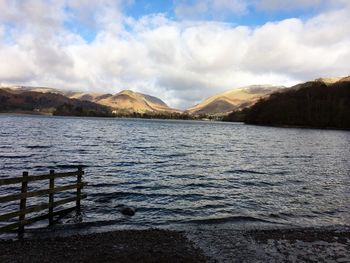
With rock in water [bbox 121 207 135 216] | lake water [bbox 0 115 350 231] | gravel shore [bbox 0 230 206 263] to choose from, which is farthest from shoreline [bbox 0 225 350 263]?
rock in water [bbox 121 207 135 216]

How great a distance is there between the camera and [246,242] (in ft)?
56.3

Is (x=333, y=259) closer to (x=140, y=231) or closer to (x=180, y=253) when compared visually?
(x=180, y=253)

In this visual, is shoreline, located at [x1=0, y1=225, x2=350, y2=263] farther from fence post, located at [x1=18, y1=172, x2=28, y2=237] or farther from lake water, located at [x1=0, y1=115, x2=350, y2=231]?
lake water, located at [x1=0, y1=115, x2=350, y2=231]

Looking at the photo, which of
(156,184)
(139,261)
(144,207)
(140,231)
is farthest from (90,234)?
(156,184)

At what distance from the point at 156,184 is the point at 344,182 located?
19796 mm

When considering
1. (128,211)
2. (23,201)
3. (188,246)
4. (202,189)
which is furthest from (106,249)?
(202,189)

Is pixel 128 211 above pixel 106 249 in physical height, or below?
below

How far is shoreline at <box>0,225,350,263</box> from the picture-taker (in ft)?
46.4

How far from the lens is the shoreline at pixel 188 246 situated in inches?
557

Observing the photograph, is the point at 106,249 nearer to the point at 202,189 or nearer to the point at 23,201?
the point at 23,201

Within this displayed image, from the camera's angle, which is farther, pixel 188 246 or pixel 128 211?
pixel 128 211

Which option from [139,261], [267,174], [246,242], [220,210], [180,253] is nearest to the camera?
[139,261]

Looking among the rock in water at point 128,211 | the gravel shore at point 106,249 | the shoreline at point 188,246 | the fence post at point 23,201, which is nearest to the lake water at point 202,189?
the rock in water at point 128,211

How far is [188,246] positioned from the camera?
16062 millimetres
